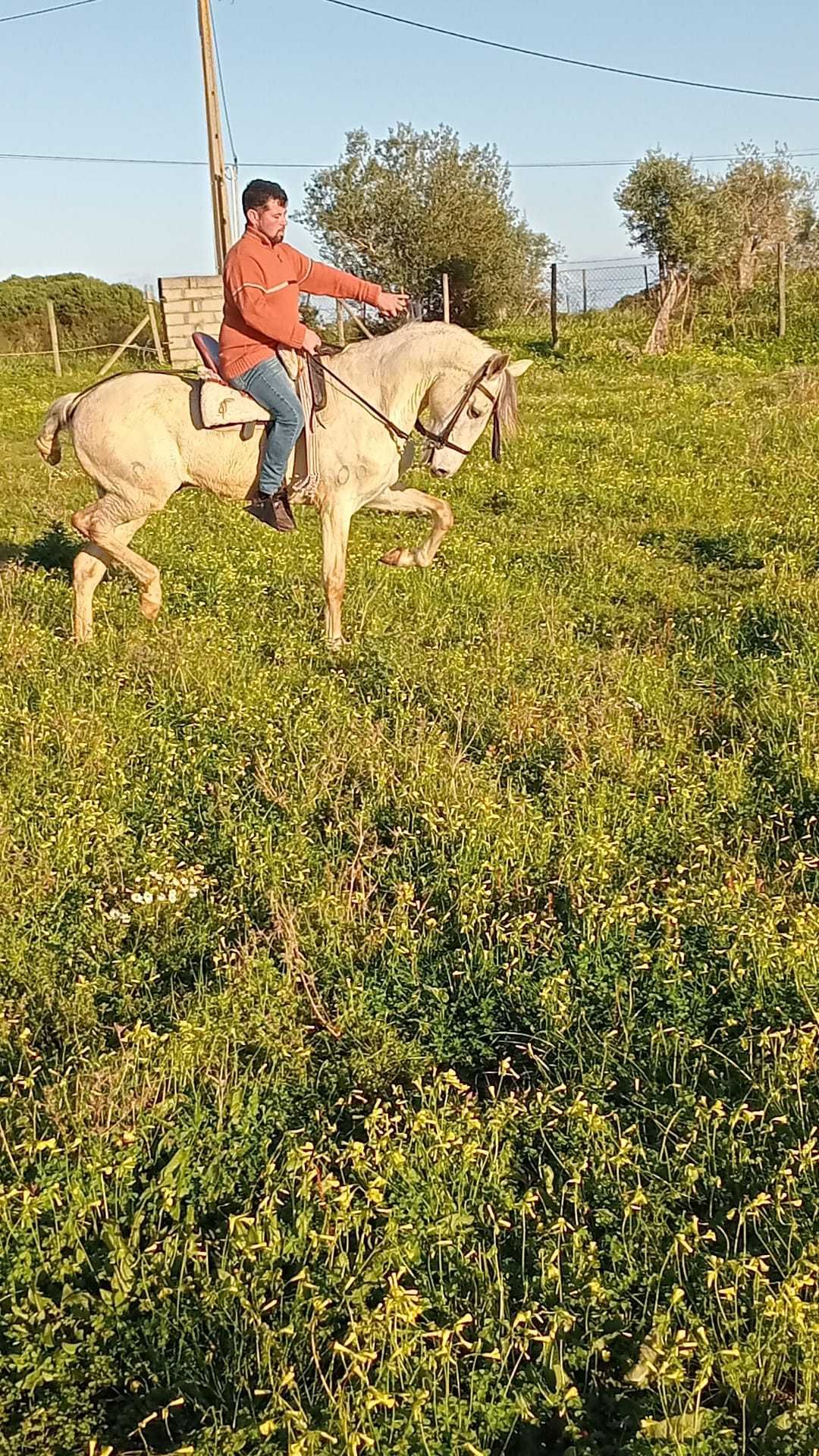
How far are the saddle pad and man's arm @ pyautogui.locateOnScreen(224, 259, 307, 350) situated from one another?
1.58 feet

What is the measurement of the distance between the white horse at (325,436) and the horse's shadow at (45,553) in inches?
65.0

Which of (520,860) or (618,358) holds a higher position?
(618,358)

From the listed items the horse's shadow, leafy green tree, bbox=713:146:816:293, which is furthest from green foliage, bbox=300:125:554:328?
the horse's shadow

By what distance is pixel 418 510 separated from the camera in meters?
9.45

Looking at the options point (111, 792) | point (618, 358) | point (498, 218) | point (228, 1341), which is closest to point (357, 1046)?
point (228, 1341)

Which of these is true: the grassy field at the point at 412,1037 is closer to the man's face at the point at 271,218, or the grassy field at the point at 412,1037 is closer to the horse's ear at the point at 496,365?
the horse's ear at the point at 496,365

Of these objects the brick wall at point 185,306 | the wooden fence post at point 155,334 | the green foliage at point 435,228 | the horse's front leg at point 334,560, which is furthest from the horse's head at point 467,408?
the green foliage at point 435,228

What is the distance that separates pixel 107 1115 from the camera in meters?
3.61

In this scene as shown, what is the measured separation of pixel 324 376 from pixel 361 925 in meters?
5.11

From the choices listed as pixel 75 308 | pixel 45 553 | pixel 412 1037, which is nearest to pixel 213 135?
pixel 45 553

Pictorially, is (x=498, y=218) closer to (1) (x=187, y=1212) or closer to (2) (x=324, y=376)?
(2) (x=324, y=376)

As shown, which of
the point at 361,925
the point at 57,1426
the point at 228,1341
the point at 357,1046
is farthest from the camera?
the point at 361,925

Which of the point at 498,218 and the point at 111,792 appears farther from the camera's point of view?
the point at 498,218

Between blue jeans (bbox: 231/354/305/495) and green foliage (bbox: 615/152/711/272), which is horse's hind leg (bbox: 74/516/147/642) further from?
green foliage (bbox: 615/152/711/272)
